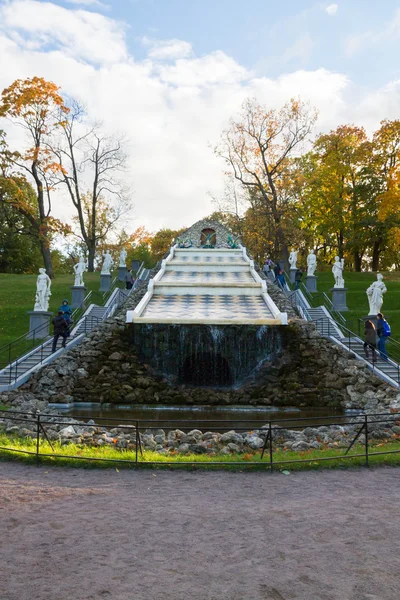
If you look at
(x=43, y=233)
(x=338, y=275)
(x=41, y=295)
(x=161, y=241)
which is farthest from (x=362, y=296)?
(x=161, y=241)

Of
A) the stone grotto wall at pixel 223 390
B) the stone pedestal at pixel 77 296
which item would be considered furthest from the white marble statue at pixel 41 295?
the stone pedestal at pixel 77 296

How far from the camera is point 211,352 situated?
19.0 m

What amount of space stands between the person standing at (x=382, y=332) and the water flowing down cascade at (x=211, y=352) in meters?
3.45

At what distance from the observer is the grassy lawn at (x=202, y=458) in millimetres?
8422

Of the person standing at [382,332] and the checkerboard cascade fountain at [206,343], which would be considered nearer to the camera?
the person standing at [382,332]

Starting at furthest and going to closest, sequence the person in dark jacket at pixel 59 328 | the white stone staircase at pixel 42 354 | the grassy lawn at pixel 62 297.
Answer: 1. the grassy lawn at pixel 62 297
2. the person in dark jacket at pixel 59 328
3. the white stone staircase at pixel 42 354

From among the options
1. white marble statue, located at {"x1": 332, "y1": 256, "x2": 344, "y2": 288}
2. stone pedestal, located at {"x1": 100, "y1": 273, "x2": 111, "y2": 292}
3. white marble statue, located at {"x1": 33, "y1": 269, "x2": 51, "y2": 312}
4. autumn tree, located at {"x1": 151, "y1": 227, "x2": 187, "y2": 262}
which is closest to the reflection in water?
white marble statue, located at {"x1": 33, "y1": 269, "x2": 51, "y2": 312}

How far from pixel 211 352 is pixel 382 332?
590 cm

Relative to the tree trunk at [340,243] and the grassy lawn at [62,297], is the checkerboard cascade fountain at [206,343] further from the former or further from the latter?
the tree trunk at [340,243]

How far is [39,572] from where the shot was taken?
4676 millimetres

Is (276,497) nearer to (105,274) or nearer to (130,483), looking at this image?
(130,483)

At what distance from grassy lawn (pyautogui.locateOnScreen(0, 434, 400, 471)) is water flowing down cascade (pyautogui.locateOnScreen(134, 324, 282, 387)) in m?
9.28

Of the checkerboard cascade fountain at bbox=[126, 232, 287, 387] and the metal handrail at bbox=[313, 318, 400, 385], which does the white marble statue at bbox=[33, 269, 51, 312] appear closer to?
the checkerboard cascade fountain at bbox=[126, 232, 287, 387]

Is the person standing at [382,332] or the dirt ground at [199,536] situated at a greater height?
the person standing at [382,332]
